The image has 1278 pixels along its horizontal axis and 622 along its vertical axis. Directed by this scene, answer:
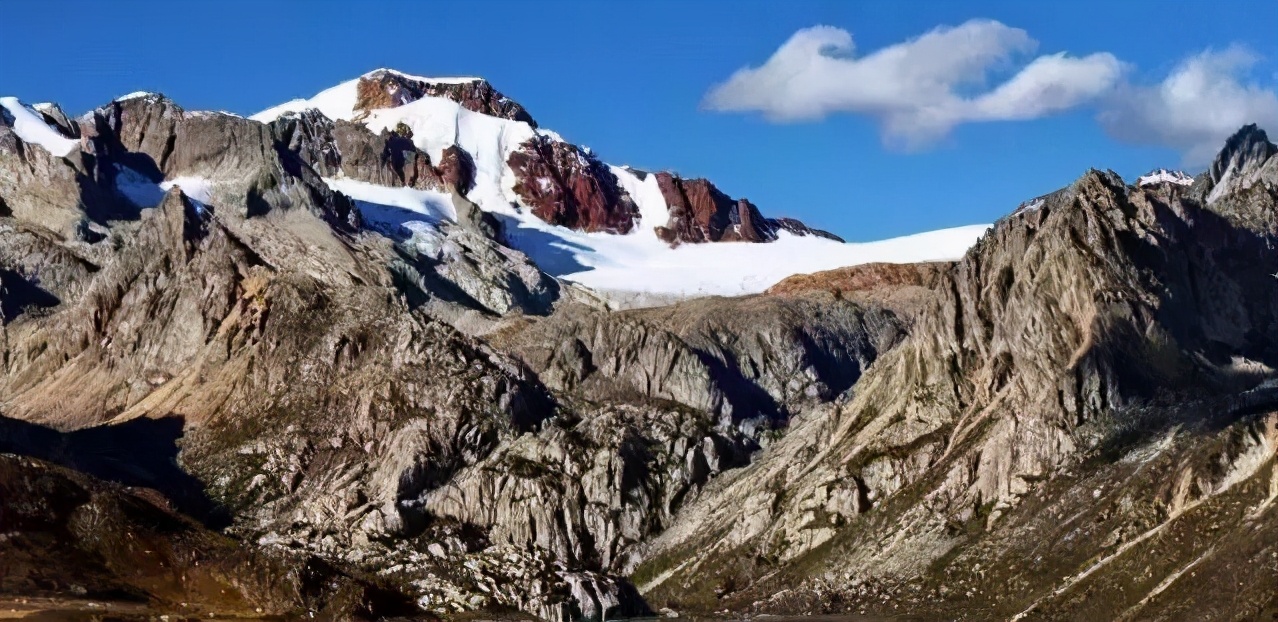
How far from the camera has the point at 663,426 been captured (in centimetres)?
16250

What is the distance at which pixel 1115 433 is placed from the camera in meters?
129

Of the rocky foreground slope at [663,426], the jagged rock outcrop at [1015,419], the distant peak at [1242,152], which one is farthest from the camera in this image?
the distant peak at [1242,152]

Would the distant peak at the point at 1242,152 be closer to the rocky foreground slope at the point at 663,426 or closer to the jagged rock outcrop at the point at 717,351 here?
the rocky foreground slope at the point at 663,426

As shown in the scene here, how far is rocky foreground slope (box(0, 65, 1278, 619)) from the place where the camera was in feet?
357

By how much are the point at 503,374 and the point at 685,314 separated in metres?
23.5

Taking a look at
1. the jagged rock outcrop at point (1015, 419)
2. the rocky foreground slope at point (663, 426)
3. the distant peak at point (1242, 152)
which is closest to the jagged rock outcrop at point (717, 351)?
the rocky foreground slope at point (663, 426)

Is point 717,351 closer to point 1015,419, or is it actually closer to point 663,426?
point 663,426

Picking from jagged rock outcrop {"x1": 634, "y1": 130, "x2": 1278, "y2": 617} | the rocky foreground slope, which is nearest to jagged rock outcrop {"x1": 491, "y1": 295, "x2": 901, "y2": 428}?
the rocky foreground slope

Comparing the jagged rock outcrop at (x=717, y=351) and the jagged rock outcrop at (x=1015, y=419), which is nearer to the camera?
the jagged rock outcrop at (x=1015, y=419)

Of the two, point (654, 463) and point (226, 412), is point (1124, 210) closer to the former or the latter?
point (654, 463)

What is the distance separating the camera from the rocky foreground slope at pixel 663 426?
108688mm

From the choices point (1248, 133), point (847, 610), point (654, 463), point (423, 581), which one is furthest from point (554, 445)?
point (1248, 133)

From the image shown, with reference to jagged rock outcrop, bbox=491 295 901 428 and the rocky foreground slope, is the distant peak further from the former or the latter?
jagged rock outcrop, bbox=491 295 901 428

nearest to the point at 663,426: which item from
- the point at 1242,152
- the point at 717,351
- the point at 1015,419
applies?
the point at 717,351
